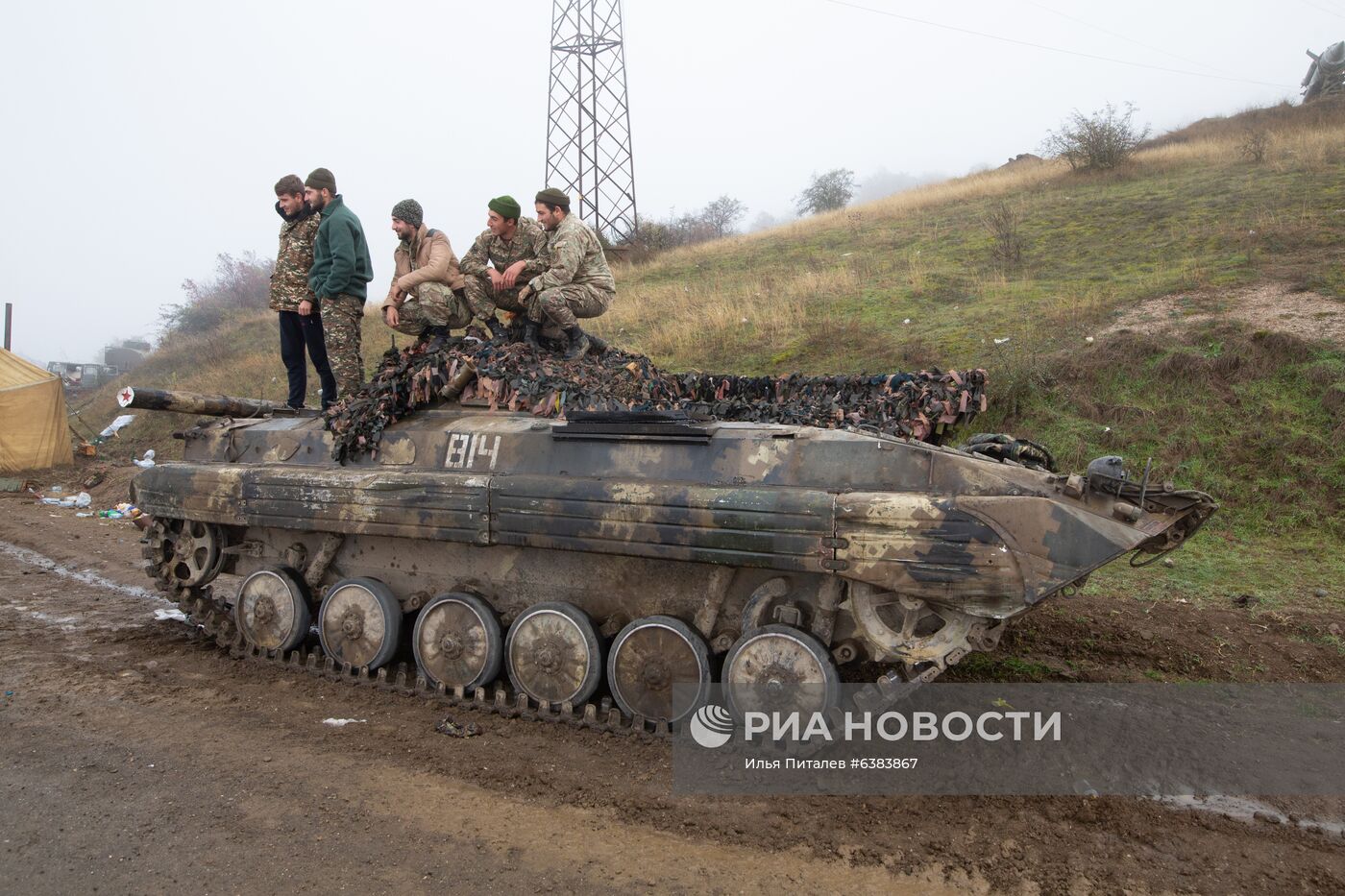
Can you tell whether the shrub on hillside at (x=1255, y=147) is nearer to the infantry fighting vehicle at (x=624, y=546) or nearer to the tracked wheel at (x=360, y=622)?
the infantry fighting vehicle at (x=624, y=546)

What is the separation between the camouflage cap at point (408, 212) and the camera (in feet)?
24.8

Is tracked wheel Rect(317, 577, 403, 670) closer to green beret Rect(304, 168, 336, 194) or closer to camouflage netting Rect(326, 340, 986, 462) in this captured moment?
camouflage netting Rect(326, 340, 986, 462)

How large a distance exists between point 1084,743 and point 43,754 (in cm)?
571

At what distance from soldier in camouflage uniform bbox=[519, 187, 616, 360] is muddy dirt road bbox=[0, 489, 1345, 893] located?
3046 millimetres

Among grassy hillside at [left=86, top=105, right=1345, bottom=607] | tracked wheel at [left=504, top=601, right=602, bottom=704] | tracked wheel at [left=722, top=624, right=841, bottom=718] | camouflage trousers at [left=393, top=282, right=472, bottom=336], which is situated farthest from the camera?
grassy hillside at [left=86, top=105, right=1345, bottom=607]

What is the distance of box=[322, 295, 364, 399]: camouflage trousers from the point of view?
7934 millimetres

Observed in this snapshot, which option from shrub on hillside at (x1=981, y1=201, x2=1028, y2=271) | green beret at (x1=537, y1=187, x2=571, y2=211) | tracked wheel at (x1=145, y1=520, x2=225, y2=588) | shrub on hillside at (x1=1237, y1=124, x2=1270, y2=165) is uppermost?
shrub on hillside at (x1=1237, y1=124, x2=1270, y2=165)

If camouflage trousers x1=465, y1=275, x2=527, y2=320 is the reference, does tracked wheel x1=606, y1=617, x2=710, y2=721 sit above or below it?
below

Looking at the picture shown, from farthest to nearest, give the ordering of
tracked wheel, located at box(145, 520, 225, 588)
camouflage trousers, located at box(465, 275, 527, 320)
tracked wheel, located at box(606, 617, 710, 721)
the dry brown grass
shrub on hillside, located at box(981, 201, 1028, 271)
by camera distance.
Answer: shrub on hillside, located at box(981, 201, 1028, 271) → the dry brown grass → camouflage trousers, located at box(465, 275, 527, 320) → tracked wheel, located at box(145, 520, 225, 588) → tracked wheel, located at box(606, 617, 710, 721)

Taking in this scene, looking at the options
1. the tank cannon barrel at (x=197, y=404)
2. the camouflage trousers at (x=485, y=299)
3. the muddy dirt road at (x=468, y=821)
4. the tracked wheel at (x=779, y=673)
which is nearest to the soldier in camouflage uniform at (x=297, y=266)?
the tank cannon barrel at (x=197, y=404)

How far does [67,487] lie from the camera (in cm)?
1578

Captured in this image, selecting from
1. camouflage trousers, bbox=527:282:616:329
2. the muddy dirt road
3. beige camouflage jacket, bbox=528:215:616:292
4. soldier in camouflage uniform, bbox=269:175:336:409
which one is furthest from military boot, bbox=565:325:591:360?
the muddy dirt road

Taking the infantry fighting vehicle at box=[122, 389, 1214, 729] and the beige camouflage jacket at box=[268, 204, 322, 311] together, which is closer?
the infantry fighting vehicle at box=[122, 389, 1214, 729]

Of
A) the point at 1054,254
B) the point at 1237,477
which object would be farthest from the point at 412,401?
the point at 1054,254
